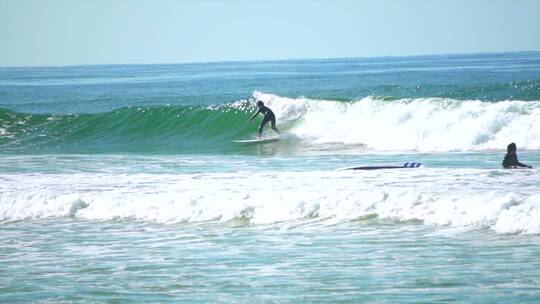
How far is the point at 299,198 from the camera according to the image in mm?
16203

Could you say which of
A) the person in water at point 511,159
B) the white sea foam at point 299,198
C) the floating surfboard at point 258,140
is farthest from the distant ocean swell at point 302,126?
the white sea foam at point 299,198

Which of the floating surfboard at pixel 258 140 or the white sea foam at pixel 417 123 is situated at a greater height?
the white sea foam at pixel 417 123

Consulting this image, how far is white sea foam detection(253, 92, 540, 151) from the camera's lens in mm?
25391

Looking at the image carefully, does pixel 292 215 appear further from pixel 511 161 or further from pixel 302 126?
pixel 302 126

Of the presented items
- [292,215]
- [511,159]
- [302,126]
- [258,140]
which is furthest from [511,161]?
[302,126]

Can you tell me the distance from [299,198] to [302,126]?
16669mm

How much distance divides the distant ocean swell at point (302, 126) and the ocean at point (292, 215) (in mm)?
93

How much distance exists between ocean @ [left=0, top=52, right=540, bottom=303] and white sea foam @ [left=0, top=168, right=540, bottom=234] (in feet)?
0.12

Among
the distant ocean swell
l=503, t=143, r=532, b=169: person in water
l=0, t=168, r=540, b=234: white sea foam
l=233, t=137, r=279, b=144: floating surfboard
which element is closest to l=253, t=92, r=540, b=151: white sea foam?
the distant ocean swell

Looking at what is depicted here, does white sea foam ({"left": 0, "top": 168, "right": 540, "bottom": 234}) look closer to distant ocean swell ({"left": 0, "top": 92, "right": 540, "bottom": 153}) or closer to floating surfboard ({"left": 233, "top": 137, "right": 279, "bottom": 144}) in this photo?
distant ocean swell ({"left": 0, "top": 92, "right": 540, "bottom": 153})

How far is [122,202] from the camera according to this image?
679 inches

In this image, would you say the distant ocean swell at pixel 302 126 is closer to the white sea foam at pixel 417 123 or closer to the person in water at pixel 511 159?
the white sea foam at pixel 417 123

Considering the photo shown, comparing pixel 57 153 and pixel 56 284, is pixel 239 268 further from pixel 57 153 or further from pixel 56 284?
pixel 57 153

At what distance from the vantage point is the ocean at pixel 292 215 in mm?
11062
